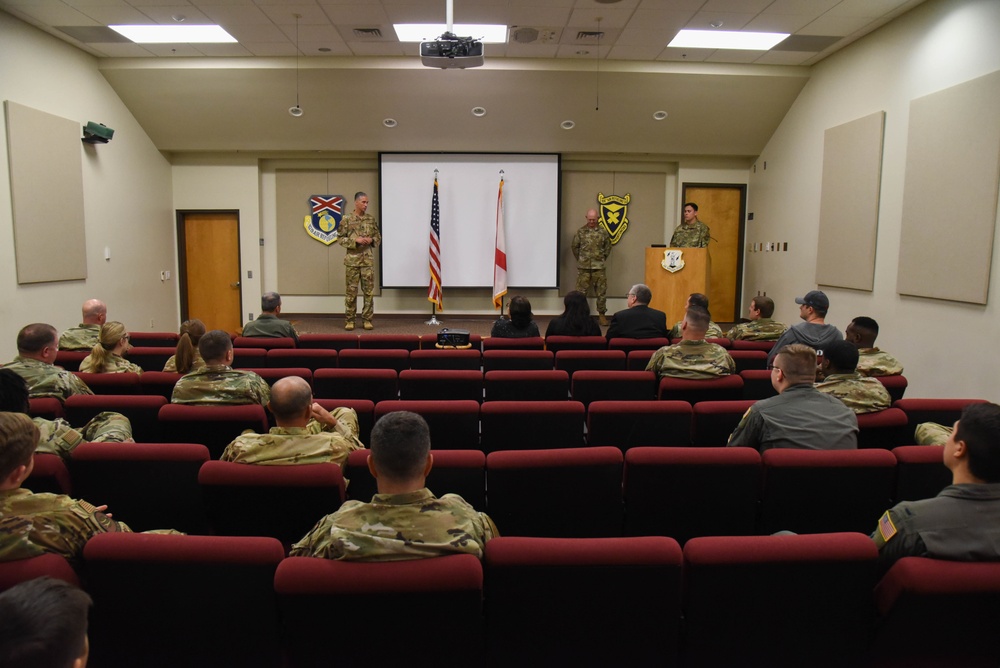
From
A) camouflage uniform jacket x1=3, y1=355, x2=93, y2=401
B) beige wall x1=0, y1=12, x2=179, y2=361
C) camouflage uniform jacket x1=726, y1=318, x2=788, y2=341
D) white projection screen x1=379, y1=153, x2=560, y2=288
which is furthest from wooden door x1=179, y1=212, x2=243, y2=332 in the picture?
camouflage uniform jacket x1=726, y1=318, x2=788, y2=341

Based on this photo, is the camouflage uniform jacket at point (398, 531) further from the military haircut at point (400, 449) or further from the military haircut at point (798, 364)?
the military haircut at point (798, 364)

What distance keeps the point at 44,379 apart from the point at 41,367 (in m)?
0.09

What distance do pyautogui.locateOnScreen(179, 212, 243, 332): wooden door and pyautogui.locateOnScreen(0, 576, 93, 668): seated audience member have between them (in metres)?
10.2

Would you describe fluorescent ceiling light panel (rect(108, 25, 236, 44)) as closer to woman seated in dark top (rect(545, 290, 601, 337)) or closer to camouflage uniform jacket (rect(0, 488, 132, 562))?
woman seated in dark top (rect(545, 290, 601, 337))

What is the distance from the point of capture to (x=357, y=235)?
9.23m

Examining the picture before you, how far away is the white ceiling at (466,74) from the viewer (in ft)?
22.0

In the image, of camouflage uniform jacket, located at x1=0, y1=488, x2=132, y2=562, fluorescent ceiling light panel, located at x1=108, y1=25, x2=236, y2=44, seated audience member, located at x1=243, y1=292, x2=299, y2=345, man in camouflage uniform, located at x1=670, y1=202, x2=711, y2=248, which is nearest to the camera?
camouflage uniform jacket, located at x1=0, y1=488, x2=132, y2=562

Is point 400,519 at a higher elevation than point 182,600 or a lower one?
higher

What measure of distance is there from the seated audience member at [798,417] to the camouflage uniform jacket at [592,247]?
23.8 feet

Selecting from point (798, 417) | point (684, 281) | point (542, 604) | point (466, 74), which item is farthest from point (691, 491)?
point (466, 74)

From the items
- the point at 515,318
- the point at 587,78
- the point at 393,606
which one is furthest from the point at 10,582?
the point at 587,78

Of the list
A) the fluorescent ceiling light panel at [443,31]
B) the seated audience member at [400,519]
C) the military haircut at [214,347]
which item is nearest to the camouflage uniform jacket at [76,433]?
the military haircut at [214,347]

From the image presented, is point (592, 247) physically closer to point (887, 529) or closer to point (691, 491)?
point (691, 491)

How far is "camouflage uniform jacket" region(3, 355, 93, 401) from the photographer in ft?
10.3
